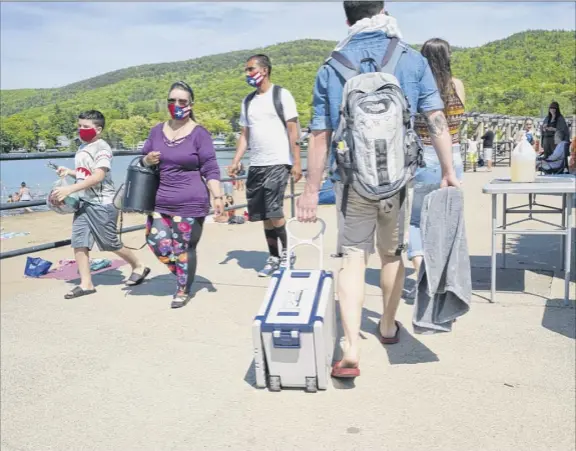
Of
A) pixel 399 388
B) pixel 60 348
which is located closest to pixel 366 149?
pixel 399 388

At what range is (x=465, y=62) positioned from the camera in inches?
4577

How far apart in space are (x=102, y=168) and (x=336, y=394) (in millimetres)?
3108

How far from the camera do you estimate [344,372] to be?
10.9 feet

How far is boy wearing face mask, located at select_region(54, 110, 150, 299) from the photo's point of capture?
5375 millimetres

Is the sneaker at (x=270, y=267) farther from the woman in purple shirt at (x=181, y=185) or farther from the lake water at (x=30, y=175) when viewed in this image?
the lake water at (x=30, y=175)

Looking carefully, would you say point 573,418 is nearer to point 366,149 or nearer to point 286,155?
point 366,149

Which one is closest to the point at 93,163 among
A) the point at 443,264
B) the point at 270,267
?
the point at 270,267

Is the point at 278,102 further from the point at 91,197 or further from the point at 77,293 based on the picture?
the point at 77,293

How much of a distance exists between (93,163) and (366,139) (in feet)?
10.1

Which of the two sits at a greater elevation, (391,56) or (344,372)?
(391,56)

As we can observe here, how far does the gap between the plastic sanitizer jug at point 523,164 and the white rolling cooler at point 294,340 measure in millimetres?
2137

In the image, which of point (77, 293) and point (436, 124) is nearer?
point (436, 124)

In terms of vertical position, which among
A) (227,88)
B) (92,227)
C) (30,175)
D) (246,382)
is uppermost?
(227,88)

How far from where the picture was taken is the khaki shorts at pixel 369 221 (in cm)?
331
